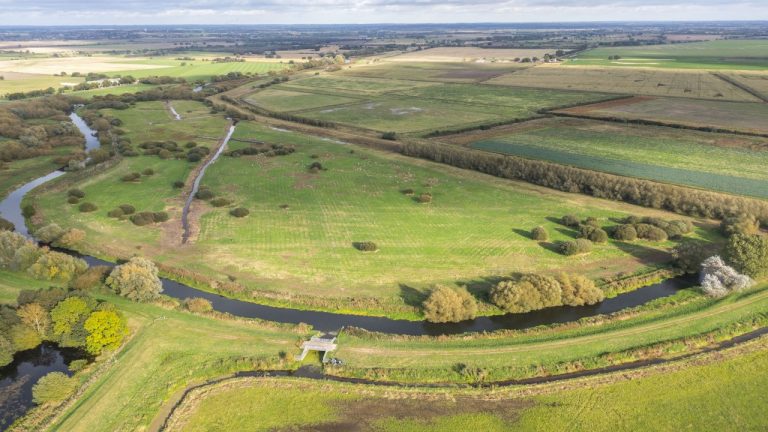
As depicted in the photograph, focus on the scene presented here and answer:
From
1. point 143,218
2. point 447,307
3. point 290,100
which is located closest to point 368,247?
point 447,307

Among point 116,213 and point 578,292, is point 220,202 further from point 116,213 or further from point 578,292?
point 578,292

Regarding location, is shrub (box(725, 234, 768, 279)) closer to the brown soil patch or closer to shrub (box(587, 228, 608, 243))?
shrub (box(587, 228, 608, 243))

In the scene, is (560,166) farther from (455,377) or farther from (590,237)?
(455,377)

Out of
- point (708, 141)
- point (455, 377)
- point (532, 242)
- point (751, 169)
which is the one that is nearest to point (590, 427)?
point (455, 377)

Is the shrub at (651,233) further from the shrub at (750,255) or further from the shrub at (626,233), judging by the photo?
the shrub at (750,255)

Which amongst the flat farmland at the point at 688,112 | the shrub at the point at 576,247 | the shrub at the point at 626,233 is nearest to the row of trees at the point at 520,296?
the shrub at the point at 576,247

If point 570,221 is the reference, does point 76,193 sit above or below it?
above
